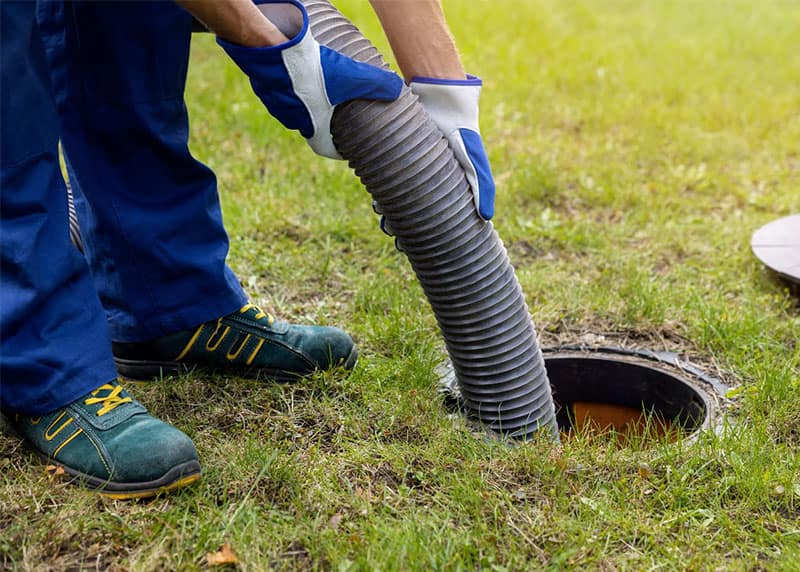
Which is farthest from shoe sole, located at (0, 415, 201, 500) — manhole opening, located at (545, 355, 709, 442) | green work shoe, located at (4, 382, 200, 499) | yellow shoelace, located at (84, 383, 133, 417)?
manhole opening, located at (545, 355, 709, 442)

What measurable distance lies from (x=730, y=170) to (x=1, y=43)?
11.3ft

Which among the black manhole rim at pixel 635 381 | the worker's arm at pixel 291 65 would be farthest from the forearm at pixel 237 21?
the black manhole rim at pixel 635 381

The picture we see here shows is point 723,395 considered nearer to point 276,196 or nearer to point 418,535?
point 418,535

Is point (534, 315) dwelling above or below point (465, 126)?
below

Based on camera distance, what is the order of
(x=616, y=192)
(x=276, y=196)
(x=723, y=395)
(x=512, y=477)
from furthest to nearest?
(x=616, y=192) → (x=276, y=196) → (x=723, y=395) → (x=512, y=477)

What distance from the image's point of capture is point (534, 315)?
296cm

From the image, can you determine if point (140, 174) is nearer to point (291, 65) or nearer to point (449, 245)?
point (291, 65)

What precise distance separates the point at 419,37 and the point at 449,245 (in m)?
0.48

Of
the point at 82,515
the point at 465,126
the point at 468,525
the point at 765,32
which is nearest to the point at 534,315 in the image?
the point at 465,126

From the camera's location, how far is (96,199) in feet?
7.44

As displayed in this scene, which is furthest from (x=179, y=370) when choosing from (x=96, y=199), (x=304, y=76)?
(x=304, y=76)

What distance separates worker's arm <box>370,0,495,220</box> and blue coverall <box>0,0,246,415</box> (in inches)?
20.8

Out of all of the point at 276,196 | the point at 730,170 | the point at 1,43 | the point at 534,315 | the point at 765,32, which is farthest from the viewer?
the point at 765,32

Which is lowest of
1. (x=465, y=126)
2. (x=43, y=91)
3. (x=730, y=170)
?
(x=730, y=170)
